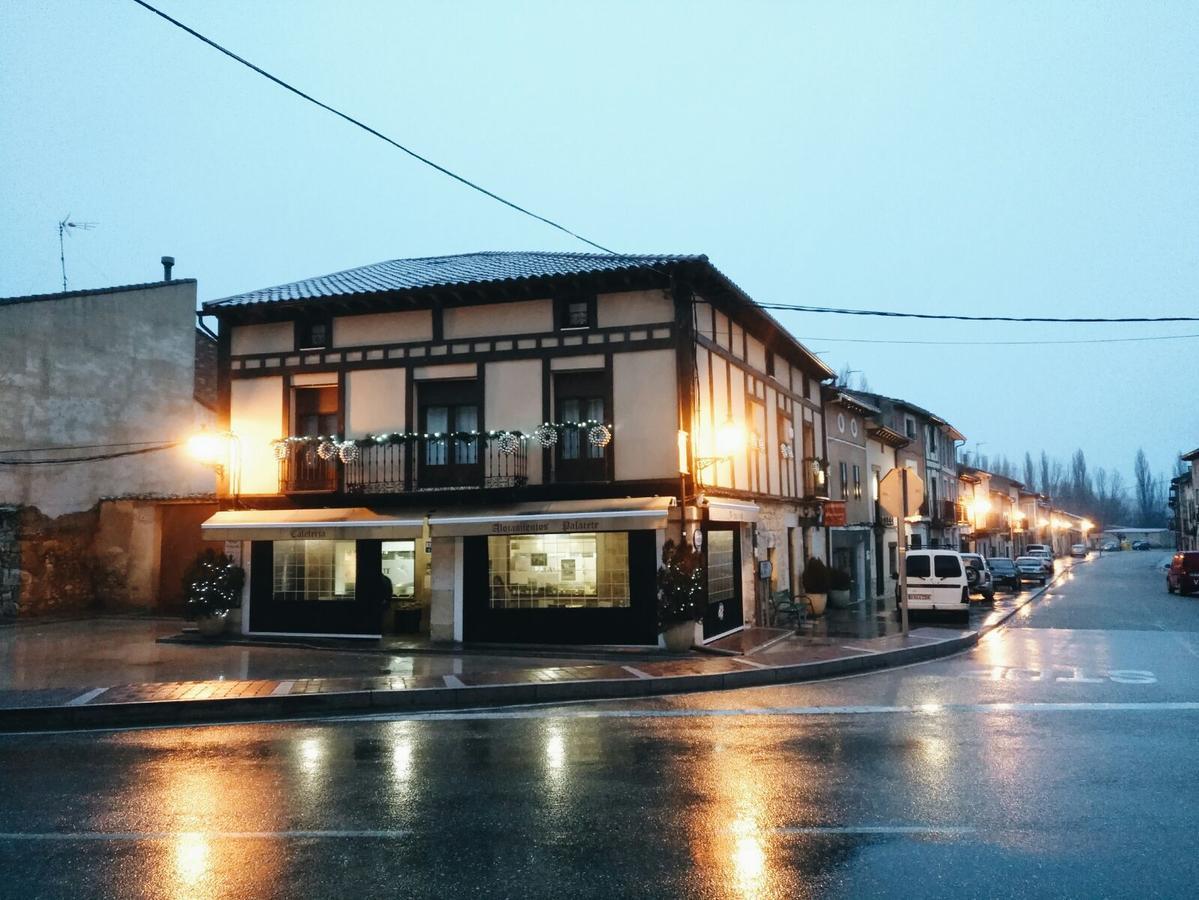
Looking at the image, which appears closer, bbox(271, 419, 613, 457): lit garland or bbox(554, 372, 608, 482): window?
bbox(271, 419, 613, 457): lit garland

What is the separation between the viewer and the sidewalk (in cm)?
1096

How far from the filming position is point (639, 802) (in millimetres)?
6578

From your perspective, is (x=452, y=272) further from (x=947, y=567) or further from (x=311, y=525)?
(x=947, y=567)

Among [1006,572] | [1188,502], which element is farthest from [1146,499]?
[1006,572]

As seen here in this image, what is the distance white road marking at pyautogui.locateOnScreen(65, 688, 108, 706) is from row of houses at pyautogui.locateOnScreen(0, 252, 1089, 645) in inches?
227

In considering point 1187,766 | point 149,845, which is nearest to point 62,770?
point 149,845

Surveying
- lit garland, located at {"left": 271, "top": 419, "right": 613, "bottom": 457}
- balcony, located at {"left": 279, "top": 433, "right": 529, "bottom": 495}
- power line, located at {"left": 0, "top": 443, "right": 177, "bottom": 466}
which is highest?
power line, located at {"left": 0, "top": 443, "right": 177, "bottom": 466}

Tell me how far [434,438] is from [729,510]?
599 cm

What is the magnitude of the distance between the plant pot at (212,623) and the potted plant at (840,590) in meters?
15.3

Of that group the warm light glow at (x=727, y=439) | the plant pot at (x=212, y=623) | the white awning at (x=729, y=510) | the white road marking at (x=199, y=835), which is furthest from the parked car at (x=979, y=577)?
the white road marking at (x=199, y=835)

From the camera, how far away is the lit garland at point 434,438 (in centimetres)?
1666

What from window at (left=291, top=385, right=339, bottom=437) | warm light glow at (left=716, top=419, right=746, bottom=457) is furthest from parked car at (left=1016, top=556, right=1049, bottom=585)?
window at (left=291, top=385, right=339, bottom=437)

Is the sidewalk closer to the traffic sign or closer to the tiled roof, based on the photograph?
the traffic sign

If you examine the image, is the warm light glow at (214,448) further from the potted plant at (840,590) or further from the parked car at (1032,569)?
the parked car at (1032,569)
